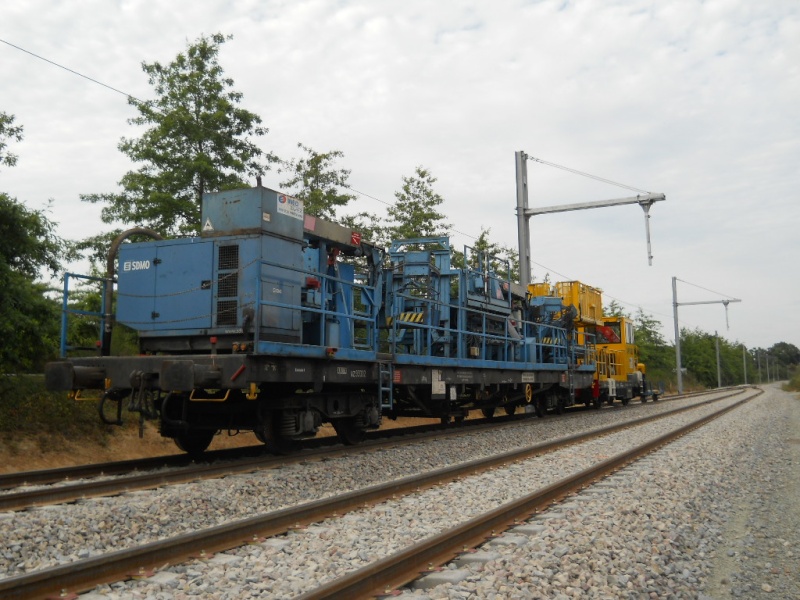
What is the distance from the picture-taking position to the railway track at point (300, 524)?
3898 millimetres

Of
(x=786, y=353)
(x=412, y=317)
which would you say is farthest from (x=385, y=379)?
(x=786, y=353)

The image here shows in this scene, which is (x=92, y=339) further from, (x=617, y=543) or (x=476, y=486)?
(x=617, y=543)

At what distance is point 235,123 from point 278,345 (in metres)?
9.87

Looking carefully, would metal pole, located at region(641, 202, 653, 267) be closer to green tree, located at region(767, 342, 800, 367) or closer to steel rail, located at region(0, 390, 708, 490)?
steel rail, located at region(0, 390, 708, 490)

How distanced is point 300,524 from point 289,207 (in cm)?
479

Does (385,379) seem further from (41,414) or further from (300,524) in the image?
(41,414)

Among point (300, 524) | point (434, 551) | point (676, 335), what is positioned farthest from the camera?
point (676, 335)

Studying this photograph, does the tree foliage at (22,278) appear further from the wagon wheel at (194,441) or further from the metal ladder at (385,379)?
the metal ladder at (385,379)

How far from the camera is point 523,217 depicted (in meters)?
20.4

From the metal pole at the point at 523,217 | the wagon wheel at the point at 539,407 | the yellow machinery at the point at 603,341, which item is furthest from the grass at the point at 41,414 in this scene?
the metal pole at the point at 523,217

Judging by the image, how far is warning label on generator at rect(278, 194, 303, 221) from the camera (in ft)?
30.0

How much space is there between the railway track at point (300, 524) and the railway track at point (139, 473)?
2.15m

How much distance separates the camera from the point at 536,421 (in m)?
16.5

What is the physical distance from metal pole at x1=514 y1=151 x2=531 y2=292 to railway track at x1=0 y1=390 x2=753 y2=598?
1270 centimetres
